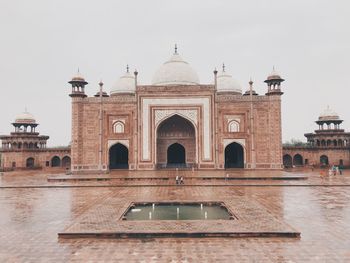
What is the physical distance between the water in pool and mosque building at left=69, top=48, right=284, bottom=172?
40.2 ft

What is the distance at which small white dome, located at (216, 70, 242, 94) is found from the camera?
26688 mm

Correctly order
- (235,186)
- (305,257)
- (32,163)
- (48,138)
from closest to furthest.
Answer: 1. (305,257)
2. (235,186)
3. (32,163)
4. (48,138)

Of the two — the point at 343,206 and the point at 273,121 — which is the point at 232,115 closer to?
the point at 273,121

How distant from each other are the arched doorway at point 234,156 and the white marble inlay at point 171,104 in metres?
3.31

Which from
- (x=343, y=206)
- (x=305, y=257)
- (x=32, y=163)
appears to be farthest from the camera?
(x=32, y=163)

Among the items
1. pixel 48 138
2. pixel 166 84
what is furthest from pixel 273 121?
pixel 48 138

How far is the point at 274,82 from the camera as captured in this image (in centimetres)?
2155

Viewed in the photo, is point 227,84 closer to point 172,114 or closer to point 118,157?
point 172,114

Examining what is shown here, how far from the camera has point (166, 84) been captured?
935 inches

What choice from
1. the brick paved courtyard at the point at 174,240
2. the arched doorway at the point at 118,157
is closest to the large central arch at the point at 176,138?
the arched doorway at the point at 118,157

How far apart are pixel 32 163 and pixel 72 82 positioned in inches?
449

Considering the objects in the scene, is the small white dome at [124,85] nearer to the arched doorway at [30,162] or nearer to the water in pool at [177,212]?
the arched doorway at [30,162]

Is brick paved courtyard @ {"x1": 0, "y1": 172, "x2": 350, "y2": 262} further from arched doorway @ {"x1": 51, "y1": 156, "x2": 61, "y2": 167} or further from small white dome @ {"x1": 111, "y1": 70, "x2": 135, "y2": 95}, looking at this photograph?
arched doorway @ {"x1": 51, "y1": 156, "x2": 61, "y2": 167}

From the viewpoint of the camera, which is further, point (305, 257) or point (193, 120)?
point (193, 120)
